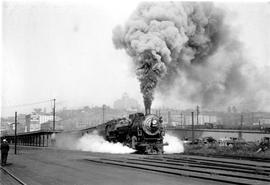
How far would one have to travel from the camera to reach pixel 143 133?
25.6 meters

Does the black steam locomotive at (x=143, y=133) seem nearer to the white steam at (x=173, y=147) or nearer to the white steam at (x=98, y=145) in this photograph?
the white steam at (x=98, y=145)

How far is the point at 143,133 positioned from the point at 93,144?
31.0 feet

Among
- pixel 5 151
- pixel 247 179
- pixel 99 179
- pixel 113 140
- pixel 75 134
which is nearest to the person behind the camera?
pixel 247 179

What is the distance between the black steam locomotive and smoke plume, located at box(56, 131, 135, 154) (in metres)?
0.77

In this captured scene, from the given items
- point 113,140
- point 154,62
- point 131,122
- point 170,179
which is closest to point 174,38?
point 154,62

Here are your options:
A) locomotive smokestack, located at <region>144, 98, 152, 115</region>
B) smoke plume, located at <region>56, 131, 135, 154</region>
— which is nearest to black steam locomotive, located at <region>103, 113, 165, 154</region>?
smoke plume, located at <region>56, 131, 135, 154</region>

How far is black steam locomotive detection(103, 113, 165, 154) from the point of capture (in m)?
25.7

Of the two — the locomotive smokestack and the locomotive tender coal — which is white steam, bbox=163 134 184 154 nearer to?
the locomotive tender coal

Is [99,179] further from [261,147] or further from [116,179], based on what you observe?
[261,147]

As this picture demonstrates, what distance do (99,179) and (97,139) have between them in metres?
20.9

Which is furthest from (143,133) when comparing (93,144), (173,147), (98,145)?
(93,144)

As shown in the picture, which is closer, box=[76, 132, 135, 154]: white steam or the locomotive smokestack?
box=[76, 132, 135, 154]: white steam

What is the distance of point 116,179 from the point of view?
1232cm

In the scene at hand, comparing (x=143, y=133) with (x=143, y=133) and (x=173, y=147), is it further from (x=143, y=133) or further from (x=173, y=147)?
(x=173, y=147)
